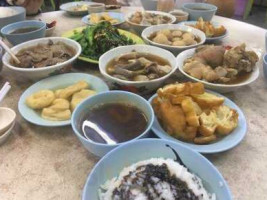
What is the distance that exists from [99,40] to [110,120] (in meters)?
0.78

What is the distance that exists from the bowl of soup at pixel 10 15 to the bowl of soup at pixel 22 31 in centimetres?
13

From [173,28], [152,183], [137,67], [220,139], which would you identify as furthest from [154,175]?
[173,28]

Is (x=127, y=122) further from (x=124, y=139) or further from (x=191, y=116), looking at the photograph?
(x=191, y=116)

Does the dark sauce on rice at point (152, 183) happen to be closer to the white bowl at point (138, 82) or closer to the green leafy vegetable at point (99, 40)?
the white bowl at point (138, 82)

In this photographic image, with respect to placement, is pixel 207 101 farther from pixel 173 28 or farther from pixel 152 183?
pixel 173 28

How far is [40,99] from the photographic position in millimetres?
1216

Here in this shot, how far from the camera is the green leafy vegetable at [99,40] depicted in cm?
167

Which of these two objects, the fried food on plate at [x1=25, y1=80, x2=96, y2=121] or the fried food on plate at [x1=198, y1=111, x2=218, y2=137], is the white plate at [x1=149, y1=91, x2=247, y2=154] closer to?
the fried food on plate at [x1=198, y1=111, x2=218, y2=137]

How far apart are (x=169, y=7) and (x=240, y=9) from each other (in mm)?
3956

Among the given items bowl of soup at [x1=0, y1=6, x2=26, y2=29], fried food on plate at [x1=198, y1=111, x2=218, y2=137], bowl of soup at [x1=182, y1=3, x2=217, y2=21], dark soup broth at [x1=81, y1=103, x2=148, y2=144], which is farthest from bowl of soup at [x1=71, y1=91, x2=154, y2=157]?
bowl of soup at [x1=182, y1=3, x2=217, y2=21]

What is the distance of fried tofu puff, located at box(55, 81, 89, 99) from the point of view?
129 centimetres

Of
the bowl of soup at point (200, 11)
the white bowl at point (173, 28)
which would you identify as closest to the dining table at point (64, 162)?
the white bowl at point (173, 28)

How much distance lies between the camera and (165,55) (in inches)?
59.4

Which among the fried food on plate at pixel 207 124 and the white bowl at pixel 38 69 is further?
the white bowl at pixel 38 69
